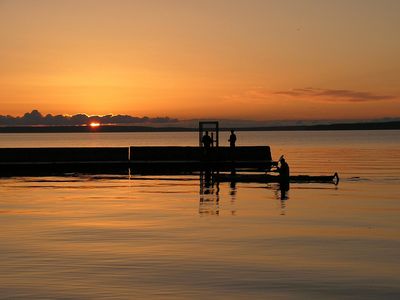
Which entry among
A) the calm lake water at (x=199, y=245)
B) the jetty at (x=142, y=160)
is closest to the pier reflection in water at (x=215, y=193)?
the calm lake water at (x=199, y=245)

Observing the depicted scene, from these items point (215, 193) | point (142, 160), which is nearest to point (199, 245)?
point (215, 193)

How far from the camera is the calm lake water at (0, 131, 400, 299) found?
59.3 ft

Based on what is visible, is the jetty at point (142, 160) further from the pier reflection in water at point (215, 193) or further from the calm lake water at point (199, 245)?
the calm lake water at point (199, 245)

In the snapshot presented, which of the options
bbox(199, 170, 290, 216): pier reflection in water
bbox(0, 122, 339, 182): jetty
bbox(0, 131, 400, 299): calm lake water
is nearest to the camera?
bbox(0, 131, 400, 299): calm lake water

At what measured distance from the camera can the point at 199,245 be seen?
78.9 ft

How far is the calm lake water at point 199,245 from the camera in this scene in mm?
18062

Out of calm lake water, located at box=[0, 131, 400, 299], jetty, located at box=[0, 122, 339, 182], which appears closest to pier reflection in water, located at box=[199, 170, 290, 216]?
calm lake water, located at box=[0, 131, 400, 299]

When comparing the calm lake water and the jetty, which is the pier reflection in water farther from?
the jetty

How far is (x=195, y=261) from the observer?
21359 millimetres

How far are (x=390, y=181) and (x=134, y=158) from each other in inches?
944

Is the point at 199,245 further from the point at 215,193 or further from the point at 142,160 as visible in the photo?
the point at 142,160

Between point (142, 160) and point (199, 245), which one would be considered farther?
point (142, 160)

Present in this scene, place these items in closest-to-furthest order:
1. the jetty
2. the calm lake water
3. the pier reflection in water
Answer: the calm lake water → the pier reflection in water → the jetty

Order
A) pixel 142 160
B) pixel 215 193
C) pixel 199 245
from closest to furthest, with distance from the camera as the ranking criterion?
pixel 199 245, pixel 215 193, pixel 142 160
